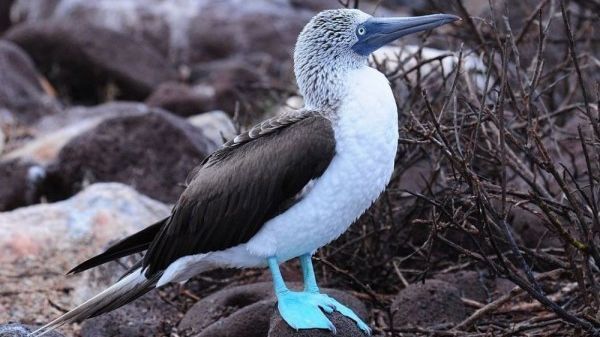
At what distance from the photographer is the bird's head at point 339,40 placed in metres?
3.46

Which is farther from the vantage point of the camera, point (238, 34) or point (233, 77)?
point (238, 34)

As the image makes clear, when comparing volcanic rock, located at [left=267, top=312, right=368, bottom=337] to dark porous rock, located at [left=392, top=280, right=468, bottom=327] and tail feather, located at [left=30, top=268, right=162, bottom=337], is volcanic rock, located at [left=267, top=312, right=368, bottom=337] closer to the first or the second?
tail feather, located at [left=30, top=268, right=162, bottom=337]

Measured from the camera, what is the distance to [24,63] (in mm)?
8617

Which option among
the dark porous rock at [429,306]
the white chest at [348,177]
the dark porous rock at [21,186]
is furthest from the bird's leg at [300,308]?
the dark porous rock at [21,186]

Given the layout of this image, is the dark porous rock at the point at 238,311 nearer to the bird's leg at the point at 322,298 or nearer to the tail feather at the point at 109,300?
the bird's leg at the point at 322,298

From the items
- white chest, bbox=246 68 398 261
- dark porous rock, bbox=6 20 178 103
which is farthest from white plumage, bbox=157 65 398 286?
dark porous rock, bbox=6 20 178 103

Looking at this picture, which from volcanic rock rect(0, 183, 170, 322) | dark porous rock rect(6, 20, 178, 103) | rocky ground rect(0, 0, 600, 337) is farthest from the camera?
dark porous rock rect(6, 20, 178, 103)

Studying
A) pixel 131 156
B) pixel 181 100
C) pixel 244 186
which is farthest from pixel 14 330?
pixel 181 100

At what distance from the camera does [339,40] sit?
347 cm

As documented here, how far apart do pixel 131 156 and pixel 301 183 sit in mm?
2759

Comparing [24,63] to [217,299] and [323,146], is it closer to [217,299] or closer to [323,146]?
[217,299]

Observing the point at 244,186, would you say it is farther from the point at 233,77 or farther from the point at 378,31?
the point at 233,77

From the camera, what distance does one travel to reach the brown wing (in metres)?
3.28

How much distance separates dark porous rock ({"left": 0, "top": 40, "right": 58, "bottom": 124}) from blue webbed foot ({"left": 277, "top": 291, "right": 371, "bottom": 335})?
4.78 metres
